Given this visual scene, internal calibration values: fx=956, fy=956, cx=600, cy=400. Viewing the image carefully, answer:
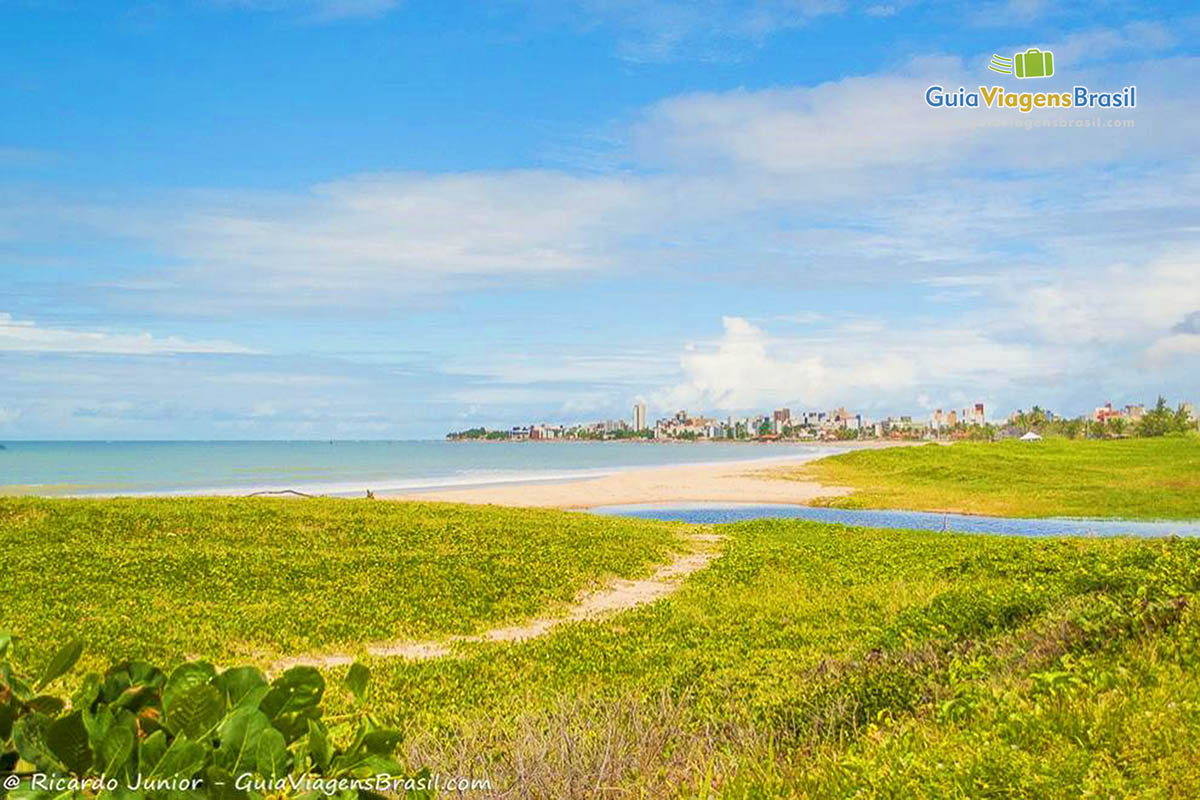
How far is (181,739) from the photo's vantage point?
1934 millimetres

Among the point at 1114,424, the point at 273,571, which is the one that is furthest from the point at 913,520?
the point at 1114,424

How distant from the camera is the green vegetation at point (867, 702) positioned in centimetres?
545

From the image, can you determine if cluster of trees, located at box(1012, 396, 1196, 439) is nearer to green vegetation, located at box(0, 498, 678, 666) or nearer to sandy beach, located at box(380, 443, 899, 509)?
sandy beach, located at box(380, 443, 899, 509)

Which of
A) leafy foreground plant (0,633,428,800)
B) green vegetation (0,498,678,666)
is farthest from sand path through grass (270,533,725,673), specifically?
leafy foreground plant (0,633,428,800)

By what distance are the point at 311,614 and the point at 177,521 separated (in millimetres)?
9936

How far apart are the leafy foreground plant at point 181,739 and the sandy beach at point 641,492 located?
138 ft

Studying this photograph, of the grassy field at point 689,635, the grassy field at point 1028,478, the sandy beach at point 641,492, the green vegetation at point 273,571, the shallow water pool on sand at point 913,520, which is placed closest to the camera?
the grassy field at point 689,635

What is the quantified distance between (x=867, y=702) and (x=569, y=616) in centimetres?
1047

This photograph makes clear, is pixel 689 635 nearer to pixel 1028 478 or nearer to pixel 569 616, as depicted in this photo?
pixel 569 616

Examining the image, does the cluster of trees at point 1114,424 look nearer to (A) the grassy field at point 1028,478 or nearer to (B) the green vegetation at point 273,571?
(A) the grassy field at point 1028,478

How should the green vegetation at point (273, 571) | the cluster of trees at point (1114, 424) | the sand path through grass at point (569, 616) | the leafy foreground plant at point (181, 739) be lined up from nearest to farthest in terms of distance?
the leafy foreground plant at point (181, 739), the sand path through grass at point (569, 616), the green vegetation at point (273, 571), the cluster of trees at point (1114, 424)

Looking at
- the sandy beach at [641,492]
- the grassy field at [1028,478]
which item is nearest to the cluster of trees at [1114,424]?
the grassy field at [1028,478]

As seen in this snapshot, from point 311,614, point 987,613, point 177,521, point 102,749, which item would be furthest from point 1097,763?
point 177,521

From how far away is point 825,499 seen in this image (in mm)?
48531
